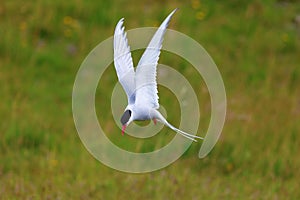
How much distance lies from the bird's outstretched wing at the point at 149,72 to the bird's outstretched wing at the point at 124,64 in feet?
0.28

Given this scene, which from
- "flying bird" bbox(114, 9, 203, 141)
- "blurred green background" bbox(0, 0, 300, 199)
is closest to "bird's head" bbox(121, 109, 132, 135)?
"flying bird" bbox(114, 9, 203, 141)

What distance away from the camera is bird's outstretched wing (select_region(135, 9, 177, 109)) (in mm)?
4867

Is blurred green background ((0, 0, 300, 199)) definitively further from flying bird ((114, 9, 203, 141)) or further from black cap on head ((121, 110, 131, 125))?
black cap on head ((121, 110, 131, 125))

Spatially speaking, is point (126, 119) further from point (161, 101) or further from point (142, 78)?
point (161, 101)

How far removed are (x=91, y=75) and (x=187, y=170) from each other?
9.72ft

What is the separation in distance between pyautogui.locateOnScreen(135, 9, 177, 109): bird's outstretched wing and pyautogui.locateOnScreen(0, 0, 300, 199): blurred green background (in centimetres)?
148

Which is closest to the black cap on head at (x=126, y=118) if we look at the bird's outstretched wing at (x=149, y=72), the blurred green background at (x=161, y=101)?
the bird's outstretched wing at (x=149, y=72)

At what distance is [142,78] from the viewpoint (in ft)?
16.3

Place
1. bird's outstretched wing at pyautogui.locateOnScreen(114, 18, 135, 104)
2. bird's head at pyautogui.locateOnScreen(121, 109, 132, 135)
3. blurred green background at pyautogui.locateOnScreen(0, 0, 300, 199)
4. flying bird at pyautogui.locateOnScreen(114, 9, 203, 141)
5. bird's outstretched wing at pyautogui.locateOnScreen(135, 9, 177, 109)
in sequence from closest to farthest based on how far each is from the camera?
bird's head at pyautogui.locateOnScreen(121, 109, 132, 135) < flying bird at pyautogui.locateOnScreen(114, 9, 203, 141) < bird's outstretched wing at pyautogui.locateOnScreen(135, 9, 177, 109) < bird's outstretched wing at pyautogui.locateOnScreen(114, 18, 135, 104) < blurred green background at pyautogui.locateOnScreen(0, 0, 300, 199)

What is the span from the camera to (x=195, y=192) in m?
6.55

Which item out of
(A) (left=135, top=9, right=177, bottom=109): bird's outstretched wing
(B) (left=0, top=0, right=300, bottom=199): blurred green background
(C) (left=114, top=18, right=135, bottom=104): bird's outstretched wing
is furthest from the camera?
(B) (left=0, top=0, right=300, bottom=199): blurred green background

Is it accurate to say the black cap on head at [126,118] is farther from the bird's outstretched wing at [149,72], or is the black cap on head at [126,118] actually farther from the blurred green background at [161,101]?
the blurred green background at [161,101]

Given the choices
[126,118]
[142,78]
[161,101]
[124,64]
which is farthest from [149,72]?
[161,101]

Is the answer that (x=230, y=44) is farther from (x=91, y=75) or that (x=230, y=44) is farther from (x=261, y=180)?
(x=261, y=180)
